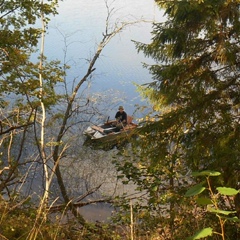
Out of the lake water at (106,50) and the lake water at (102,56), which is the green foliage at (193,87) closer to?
the lake water at (102,56)

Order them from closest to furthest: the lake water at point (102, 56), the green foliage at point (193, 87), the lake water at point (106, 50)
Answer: the green foliage at point (193, 87), the lake water at point (102, 56), the lake water at point (106, 50)

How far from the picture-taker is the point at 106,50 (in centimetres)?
3428

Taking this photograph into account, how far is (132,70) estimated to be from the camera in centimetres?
2891

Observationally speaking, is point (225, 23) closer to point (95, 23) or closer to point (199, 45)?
point (199, 45)

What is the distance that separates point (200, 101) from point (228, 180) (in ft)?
5.64

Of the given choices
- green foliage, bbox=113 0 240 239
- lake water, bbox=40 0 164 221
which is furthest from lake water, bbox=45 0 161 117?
green foliage, bbox=113 0 240 239

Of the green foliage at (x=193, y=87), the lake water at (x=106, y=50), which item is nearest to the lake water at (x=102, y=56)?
the lake water at (x=106, y=50)

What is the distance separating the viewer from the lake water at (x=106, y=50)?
23278 mm

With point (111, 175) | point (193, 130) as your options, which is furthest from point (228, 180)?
point (111, 175)

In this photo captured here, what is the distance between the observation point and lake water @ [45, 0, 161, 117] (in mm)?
23278

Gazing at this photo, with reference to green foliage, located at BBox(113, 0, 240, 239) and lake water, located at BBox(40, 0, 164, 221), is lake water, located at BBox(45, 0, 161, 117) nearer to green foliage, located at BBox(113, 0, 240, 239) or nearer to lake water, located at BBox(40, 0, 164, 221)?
lake water, located at BBox(40, 0, 164, 221)

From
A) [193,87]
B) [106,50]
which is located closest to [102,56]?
[193,87]

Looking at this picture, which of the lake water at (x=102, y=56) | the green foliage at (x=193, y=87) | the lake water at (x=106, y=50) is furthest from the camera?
the lake water at (x=106, y=50)

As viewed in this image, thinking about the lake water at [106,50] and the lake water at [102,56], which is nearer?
the lake water at [102,56]
